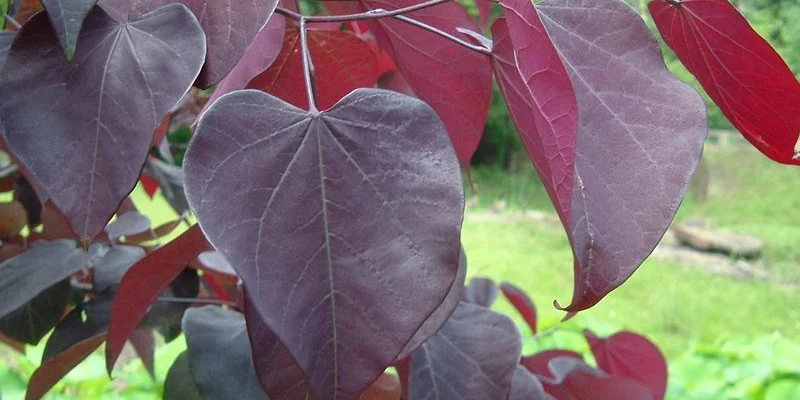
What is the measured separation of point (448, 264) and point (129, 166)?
0.24 ft

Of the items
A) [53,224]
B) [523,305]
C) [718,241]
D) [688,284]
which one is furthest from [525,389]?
[718,241]

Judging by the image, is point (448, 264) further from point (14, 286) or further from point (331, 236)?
point (14, 286)

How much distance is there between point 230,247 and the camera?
0.15 meters

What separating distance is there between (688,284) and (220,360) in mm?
3110

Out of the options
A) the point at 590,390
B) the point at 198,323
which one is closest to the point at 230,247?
the point at 198,323

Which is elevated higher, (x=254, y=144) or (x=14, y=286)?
(x=254, y=144)

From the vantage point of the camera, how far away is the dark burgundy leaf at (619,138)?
153mm

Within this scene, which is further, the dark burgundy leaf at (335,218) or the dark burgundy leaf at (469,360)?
the dark burgundy leaf at (469,360)

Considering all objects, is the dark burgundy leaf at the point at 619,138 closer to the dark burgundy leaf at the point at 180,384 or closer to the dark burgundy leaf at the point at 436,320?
A: the dark burgundy leaf at the point at 436,320

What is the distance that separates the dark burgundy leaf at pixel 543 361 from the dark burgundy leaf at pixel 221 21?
260mm

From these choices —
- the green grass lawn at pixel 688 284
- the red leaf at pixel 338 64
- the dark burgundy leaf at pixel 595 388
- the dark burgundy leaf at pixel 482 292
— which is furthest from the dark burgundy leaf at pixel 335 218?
the green grass lawn at pixel 688 284

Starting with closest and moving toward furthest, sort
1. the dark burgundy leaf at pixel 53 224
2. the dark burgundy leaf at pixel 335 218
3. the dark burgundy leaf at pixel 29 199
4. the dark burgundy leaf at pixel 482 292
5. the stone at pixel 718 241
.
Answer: the dark burgundy leaf at pixel 335 218
the dark burgundy leaf at pixel 53 224
the dark burgundy leaf at pixel 29 199
the dark burgundy leaf at pixel 482 292
the stone at pixel 718 241

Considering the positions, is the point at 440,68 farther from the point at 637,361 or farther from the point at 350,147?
the point at 637,361

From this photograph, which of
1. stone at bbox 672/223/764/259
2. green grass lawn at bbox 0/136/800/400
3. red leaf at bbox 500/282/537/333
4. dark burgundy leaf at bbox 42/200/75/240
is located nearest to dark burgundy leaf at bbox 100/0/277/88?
dark burgundy leaf at bbox 42/200/75/240
